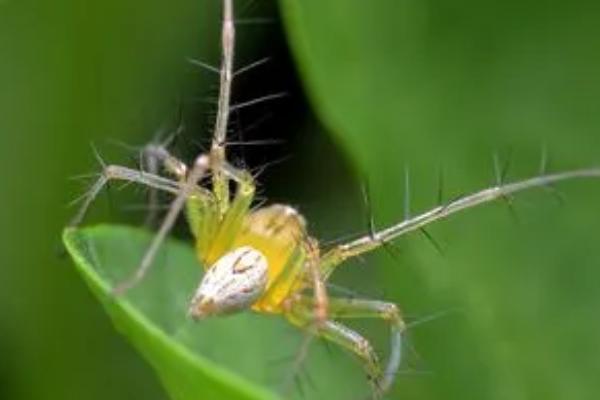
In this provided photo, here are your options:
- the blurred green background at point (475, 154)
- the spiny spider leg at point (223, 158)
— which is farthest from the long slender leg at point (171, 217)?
the blurred green background at point (475, 154)

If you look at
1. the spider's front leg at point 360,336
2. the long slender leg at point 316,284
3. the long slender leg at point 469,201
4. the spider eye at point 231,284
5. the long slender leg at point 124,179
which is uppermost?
the long slender leg at point 124,179

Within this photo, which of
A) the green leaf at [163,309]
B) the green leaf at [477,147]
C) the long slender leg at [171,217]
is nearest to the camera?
the green leaf at [163,309]

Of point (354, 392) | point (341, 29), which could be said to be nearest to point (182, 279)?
point (354, 392)

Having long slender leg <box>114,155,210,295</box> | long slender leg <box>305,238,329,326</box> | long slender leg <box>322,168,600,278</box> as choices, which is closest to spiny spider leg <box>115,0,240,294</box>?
long slender leg <box>114,155,210,295</box>

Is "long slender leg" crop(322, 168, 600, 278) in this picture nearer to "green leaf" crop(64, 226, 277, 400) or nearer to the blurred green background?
the blurred green background

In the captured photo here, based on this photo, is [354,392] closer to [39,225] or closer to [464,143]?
[464,143]

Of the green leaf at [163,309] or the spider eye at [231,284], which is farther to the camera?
the spider eye at [231,284]

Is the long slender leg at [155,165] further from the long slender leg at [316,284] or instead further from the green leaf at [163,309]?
the long slender leg at [316,284]
